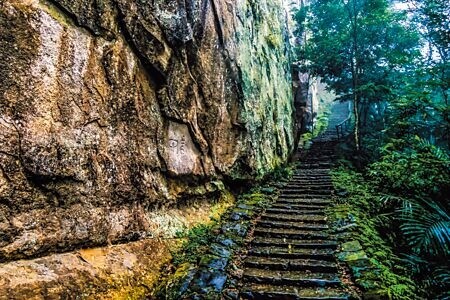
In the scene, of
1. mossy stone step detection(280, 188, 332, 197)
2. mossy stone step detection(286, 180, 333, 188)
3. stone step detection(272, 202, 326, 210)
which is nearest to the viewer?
stone step detection(272, 202, 326, 210)

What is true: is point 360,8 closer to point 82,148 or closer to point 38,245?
point 82,148

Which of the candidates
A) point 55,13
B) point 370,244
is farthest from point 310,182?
point 55,13

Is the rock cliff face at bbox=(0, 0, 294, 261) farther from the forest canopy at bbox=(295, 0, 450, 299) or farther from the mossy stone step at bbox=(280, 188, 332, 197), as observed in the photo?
the forest canopy at bbox=(295, 0, 450, 299)

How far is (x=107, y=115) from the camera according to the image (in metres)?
4.35

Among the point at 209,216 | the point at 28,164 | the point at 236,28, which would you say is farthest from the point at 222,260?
the point at 236,28

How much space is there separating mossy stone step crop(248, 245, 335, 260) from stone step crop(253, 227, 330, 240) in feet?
1.50

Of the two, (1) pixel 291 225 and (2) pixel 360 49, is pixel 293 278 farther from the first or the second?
(2) pixel 360 49

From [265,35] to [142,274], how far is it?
10147mm

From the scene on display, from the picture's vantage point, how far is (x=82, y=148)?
13.0ft

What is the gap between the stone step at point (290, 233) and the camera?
5844mm

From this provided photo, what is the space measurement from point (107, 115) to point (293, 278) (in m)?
3.51

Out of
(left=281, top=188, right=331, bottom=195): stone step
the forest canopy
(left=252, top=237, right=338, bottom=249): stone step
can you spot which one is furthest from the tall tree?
(left=252, top=237, right=338, bottom=249): stone step

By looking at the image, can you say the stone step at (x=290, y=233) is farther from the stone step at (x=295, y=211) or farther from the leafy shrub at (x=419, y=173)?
the leafy shrub at (x=419, y=173)

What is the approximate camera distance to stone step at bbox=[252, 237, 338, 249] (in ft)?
17.9
